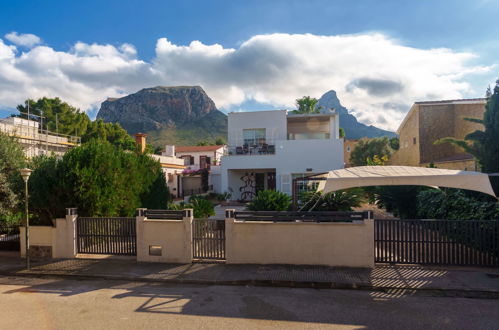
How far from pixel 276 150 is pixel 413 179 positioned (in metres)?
13.1

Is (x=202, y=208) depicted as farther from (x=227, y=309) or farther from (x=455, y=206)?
(x=455, y=206)

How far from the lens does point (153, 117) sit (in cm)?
9744

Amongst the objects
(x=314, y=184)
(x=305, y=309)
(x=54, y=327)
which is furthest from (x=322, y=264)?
(x=314, y=184)

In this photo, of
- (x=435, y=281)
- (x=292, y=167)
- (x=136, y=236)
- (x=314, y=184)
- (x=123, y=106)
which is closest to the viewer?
(x=435, y=281)

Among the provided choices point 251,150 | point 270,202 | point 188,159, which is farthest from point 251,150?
point 188,159

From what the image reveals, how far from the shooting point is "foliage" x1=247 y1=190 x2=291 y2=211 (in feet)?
35.9

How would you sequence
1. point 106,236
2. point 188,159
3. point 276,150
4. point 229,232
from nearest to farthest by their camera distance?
point 229,232
point 106,236
point 276,150
point 188,159

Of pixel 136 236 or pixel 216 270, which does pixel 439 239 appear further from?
pixel 136 236

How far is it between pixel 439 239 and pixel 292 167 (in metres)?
12.9

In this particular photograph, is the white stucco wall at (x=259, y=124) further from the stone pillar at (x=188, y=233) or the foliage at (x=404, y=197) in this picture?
the stone pillar at (x=188, y=233)

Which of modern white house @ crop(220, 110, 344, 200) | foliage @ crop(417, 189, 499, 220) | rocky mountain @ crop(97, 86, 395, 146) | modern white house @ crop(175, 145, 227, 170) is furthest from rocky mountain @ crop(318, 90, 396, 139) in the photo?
foliage @ crop(417, 189, 499, 220)

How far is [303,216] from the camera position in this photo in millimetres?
7945

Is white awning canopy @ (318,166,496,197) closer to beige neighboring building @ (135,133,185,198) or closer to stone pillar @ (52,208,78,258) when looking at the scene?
stone pillar @ (52,208,78,258)

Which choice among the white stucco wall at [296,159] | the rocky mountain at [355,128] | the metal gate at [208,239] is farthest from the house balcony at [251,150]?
the rocky mountain at [355,128]
